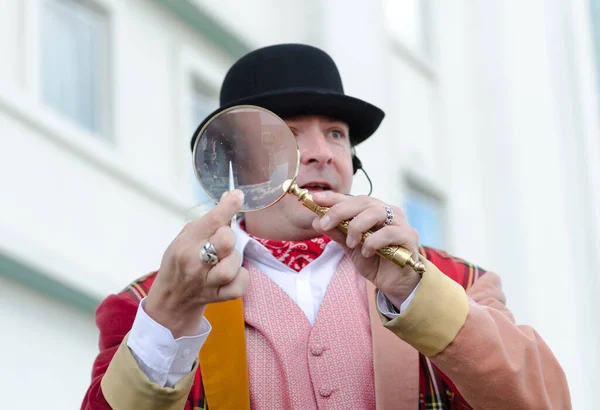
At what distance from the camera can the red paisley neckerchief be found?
3.03 m

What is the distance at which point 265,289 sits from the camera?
115 inches

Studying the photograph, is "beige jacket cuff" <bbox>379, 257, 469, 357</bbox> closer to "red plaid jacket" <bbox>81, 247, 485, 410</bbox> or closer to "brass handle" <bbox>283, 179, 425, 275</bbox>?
"brass handle" <bbox>283, 179, 425, 275</bbox>

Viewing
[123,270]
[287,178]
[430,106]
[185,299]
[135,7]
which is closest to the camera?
[185,299]

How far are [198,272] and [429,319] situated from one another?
0.53 metres

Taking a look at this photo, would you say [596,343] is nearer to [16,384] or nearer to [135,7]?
[135,7]

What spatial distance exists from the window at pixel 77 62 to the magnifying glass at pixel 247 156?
4103 mm

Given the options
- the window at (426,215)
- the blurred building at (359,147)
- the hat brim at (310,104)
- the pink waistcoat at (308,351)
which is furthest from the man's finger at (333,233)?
the window at (426,215)

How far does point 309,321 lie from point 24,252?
308cm

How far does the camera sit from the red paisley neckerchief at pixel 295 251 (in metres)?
3.03

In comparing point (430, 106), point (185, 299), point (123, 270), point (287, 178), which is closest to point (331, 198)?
point (287, 178)

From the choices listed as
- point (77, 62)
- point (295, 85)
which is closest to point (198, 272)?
point (295, 85)

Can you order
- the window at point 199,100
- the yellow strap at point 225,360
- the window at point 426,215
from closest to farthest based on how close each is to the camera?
1. the yellow strap at point 225,360
2. the window at point 199,100
3. the window at point 426,215

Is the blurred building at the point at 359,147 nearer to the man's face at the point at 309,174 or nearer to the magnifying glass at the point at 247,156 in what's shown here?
the man's face at the point at 309,174

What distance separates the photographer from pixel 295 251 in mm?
3053
